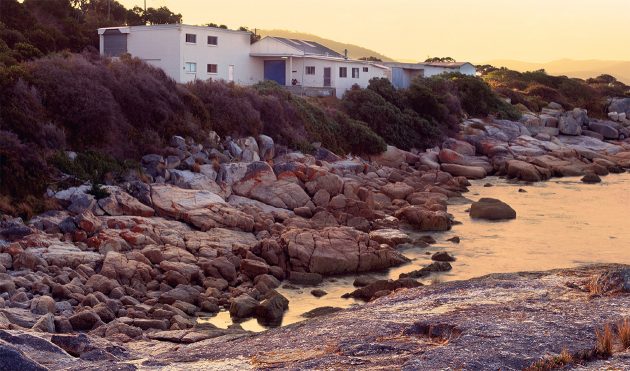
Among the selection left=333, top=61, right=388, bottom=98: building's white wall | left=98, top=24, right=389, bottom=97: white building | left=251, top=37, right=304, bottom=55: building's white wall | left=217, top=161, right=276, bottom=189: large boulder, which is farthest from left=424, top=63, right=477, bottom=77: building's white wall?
left=217, top=161, right=276, bottom=189: large boulder

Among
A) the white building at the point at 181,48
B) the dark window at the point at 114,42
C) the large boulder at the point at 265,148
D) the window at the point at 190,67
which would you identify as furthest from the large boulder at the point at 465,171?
the dark window at the point at 114,42

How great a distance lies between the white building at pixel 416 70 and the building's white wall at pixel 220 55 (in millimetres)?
12537

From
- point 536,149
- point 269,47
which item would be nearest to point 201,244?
point 269,47

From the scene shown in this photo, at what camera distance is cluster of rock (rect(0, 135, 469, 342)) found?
18562mm

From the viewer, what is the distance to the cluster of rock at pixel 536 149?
46.7 meters

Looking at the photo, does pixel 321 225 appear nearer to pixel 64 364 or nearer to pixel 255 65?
pixel 64 364

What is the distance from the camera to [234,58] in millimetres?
51781

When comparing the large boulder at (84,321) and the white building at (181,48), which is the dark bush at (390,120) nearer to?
the white building at (181,48)

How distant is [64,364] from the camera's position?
1004 cm

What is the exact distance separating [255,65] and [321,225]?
88.1 ft

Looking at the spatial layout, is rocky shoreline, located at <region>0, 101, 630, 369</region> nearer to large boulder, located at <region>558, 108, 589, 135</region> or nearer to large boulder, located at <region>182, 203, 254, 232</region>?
large boulder, located at <region>182, 203, 254, 232</region>

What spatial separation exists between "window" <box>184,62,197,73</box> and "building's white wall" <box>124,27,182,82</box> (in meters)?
0.60

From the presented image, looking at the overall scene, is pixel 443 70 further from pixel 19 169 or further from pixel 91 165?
pixel 19 169

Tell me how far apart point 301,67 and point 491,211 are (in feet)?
82.4
